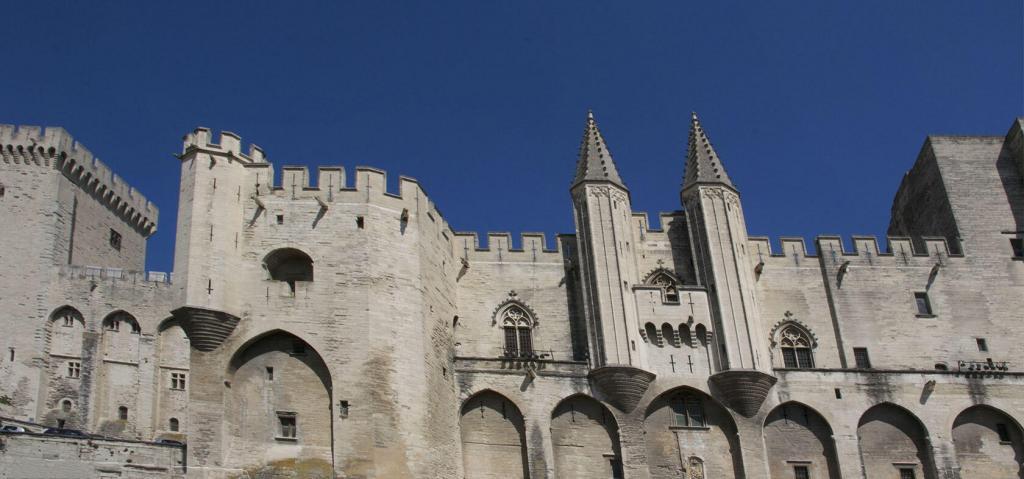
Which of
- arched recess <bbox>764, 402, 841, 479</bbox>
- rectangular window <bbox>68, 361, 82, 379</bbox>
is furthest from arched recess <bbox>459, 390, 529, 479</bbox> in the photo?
rectangular window <bbox>68, 361, 82, 379</bbox>

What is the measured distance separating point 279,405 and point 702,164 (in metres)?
16.5

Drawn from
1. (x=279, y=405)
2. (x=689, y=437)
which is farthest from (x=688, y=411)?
(x=279, y=405)

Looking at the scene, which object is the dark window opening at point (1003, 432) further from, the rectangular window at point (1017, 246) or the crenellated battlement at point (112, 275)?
Result: the crenellated battlement at point (112, 275)

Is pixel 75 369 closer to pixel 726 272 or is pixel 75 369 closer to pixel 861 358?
pixel 726 272

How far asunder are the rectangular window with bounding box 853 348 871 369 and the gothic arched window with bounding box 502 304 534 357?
34.6 ft

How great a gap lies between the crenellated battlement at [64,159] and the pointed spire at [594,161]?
2119 cm

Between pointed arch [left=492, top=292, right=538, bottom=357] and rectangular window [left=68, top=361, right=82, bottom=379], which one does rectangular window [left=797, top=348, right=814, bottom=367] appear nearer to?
pointed arch [left=492, top=292, right=538, bottom=357]

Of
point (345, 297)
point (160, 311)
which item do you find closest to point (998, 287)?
point (345, 297)

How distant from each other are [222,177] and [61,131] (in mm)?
16456

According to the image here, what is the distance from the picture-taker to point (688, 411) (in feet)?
109

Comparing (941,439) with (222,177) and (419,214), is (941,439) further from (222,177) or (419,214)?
(222,177)

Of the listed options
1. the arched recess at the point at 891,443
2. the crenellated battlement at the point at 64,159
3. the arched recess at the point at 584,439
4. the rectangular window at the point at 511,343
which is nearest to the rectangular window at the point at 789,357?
the arched recess at the point at 891,443

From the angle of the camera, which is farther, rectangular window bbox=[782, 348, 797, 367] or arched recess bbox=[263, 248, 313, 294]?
rectangular window bbox=[782, 348, 797, 367]

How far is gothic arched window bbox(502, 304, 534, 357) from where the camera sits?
34.6 meters
